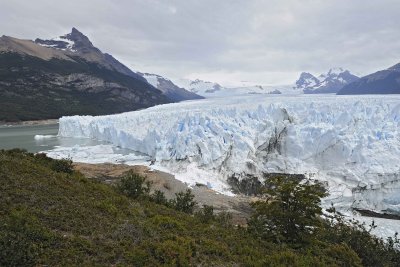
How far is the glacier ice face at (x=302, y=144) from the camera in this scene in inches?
866

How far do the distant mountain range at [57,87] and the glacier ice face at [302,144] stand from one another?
6404 cm

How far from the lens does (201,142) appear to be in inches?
1048

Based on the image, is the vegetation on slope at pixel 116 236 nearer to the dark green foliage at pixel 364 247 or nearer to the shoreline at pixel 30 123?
the dark green foliage at pixel 364 247

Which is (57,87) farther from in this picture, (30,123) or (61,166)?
(61,166)

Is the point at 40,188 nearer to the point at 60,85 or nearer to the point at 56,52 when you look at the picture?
the point at 60,85

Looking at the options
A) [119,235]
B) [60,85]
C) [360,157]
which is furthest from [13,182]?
[60,85]

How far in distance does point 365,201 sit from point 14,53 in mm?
143317

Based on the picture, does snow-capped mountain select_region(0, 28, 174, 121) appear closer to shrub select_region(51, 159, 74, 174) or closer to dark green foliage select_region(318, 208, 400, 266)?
shrub select_region(51, 159, 74, 174)

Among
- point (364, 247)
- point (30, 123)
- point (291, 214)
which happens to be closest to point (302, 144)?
point (364, 247)

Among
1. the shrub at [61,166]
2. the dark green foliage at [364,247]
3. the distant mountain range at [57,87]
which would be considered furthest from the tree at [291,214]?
the distant mountain range at [57,87]

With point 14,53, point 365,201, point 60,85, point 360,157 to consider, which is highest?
point 14,53

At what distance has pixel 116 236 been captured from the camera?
25.7 feet

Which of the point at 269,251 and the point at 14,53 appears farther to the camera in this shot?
the point at 14,53

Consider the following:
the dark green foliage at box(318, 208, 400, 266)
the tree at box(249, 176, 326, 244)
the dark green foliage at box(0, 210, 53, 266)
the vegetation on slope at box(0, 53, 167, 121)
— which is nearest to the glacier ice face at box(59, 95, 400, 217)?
the dark green foliage at box(318, 208, 400, 266)
